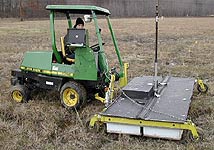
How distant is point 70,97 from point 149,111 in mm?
1577

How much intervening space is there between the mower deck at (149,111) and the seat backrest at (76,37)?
1.06 metres

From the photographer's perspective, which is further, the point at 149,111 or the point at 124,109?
the point at 124,109

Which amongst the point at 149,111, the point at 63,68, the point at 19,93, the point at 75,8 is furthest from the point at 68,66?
the point at 149,111

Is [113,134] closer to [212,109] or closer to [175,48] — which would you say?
[212,109]

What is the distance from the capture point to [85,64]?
5488 millimetres

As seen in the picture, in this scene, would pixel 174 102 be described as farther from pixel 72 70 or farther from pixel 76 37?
pixel 76 37

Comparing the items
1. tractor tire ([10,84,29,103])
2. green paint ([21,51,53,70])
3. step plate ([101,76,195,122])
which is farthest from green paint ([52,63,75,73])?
step plate ([101,76,195,122])

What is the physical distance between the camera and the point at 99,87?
5688mm

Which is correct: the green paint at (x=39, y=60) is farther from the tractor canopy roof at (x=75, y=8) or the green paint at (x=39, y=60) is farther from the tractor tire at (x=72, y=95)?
the tractor canopy roof at (x=75, y=8)

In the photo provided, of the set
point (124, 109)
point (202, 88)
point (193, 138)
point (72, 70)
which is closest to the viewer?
point (193, 138)

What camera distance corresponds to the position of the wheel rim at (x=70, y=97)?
560cm

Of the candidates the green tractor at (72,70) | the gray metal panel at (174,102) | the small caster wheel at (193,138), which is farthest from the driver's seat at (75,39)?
the small caster wheel at (193,138)

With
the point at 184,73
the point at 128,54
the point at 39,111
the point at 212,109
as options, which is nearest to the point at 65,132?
the point at 39,111

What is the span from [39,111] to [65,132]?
0.95 metres
